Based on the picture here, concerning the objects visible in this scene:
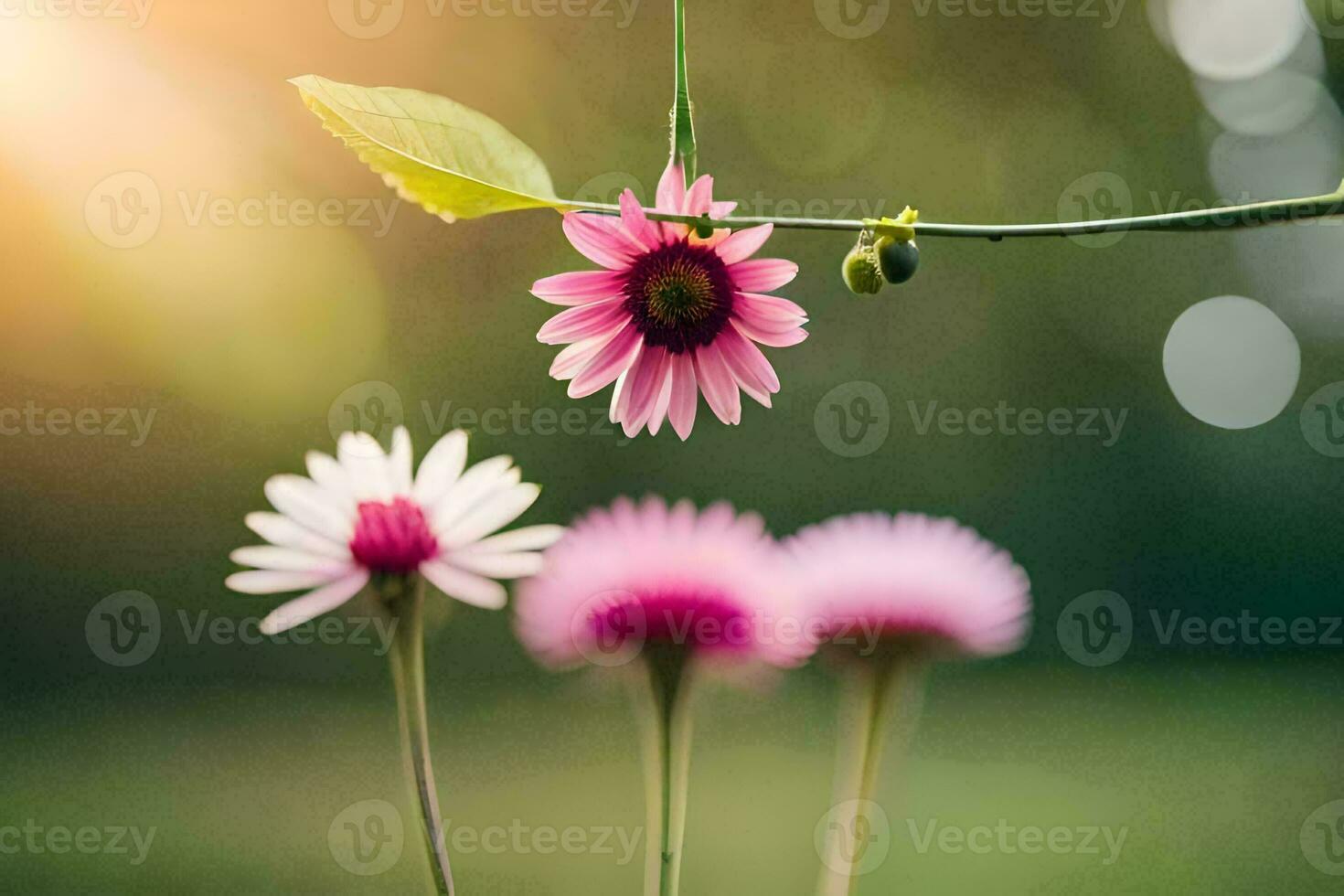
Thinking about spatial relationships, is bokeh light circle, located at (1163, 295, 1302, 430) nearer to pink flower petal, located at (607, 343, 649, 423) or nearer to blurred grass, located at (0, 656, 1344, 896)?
blurred grass, located at (0, 656, 1344, 896)

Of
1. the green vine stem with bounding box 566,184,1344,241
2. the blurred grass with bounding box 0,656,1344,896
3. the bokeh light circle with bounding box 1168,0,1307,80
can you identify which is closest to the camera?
the green vine stem with bounding box 566,184,1344,241

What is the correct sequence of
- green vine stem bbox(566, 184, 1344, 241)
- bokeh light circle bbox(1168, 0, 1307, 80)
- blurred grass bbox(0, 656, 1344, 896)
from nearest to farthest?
green vine stem bbox(566, 184, 1344, 241)
blurred grass bbox(0, 656, 1344, 896)
bokeh light circle bbox(1168, 0, 1307, 80)

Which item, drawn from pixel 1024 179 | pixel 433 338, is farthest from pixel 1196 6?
pixel 433 338

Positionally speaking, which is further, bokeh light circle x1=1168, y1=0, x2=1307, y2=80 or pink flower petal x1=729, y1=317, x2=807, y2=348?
bokeh light circle x1=1168, y1=0, x2=1307, y2=80

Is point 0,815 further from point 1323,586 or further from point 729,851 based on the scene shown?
point 1323,586

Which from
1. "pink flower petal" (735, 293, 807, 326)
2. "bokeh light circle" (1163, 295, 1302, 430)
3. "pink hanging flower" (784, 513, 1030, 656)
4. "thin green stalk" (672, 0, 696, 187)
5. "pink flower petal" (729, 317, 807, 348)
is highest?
"bokeh light circle" (1163, 295, 1302, 430)

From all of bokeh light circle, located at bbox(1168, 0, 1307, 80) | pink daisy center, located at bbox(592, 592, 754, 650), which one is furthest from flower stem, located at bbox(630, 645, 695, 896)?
bokeh light circle, located at bbox(1168, 0, 1307, 80)

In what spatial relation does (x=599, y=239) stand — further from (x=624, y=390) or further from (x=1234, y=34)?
(x=1234, y=34)

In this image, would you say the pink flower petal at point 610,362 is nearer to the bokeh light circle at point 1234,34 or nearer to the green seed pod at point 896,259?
the green seed pod at point 896,259
